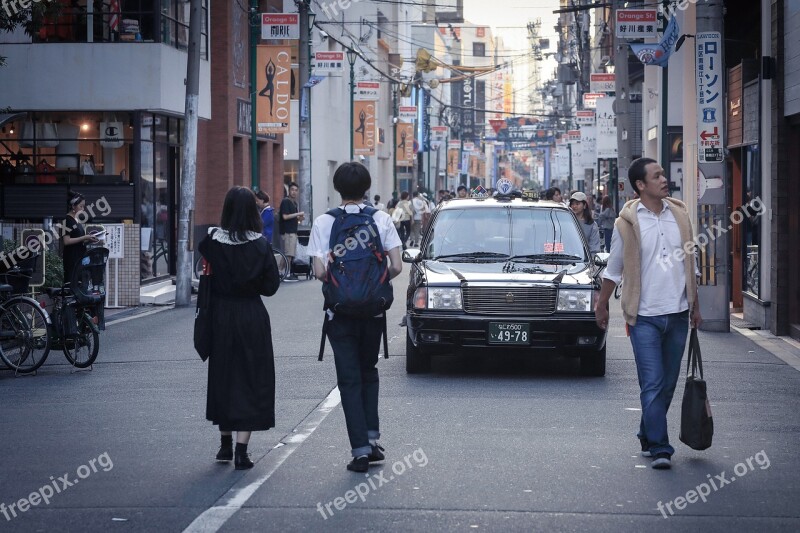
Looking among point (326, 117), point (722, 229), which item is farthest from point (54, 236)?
point (326, 117)

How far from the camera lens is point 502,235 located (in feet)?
43.5

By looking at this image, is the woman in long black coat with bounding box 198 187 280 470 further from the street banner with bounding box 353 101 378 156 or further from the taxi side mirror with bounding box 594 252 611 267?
the street banner with bounding box 353 101 378 156

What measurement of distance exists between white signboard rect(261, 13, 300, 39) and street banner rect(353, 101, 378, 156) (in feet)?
71.3

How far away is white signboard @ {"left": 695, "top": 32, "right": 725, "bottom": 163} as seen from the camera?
17.0 m

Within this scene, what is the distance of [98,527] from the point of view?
6613mm

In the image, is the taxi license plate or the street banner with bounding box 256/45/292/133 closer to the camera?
the taxi license plate

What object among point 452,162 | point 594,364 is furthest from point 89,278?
point 452,162

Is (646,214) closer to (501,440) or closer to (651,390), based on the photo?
(651,390)

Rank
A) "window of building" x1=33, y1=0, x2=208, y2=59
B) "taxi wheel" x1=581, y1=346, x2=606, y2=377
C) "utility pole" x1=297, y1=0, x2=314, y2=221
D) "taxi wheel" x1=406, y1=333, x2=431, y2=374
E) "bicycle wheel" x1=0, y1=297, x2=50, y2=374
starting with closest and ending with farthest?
"taxi wheel" x1=581, y1=346, x2=606, y2=377, "taxi wheel" x1=406, y1=333, x2=431, y2=374, "bicycle wheel" x1=0, y1=297, x2=50, y2=374, "window of building" x1=33, y1=0, x2=208, y2=59, "utility pole" x1=297, y1=0, x2=314, y2=221

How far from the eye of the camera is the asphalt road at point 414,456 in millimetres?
6828

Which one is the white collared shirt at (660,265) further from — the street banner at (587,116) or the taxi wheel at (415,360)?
the street banner at (587,116)

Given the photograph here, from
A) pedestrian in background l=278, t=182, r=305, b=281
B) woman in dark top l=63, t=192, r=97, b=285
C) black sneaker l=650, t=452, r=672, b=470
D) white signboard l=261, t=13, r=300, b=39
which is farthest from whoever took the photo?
white signboard l=261, t=13, r=300, b=39

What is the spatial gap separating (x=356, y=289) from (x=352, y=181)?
26.4 inches

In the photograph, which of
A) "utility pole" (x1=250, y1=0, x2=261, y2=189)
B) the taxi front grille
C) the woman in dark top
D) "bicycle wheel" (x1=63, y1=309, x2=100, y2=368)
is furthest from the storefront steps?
the taxi front grille
